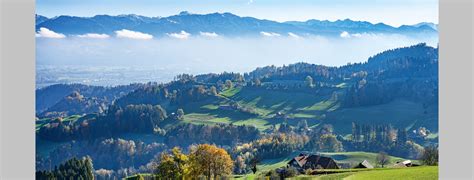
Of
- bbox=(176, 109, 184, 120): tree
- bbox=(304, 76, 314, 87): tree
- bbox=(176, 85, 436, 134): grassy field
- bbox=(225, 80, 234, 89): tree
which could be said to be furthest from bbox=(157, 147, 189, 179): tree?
bbox=(225, 80, 234, 89): tree

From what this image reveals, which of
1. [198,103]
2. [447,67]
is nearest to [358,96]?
[198,103]

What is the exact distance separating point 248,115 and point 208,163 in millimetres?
56571

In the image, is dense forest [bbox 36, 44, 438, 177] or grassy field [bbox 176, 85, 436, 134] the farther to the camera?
grassy field [bbox 176, 85, 436, 134]

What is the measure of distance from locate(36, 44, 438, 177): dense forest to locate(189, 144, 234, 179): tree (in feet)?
91.7

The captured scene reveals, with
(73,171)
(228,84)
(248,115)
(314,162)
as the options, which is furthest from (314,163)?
(228,84)

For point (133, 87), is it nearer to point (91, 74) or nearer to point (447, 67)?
point (91, 74)

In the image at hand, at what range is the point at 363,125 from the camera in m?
62.5

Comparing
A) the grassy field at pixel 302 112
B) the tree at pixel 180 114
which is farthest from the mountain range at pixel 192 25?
the tree at pixel 180 114

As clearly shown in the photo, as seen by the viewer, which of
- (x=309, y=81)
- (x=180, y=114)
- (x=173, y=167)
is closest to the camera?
(x=173, y=167)

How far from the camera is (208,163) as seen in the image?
767 inches

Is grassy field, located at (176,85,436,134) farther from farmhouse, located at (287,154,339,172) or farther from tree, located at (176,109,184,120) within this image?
farmhouse, located at (287,154,339,172)

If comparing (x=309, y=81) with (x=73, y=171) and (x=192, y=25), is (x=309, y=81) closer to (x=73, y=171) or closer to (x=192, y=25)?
(x=192, y=25)

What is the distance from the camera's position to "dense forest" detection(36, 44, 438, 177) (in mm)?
59938

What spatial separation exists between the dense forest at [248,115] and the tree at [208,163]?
2796 cm
